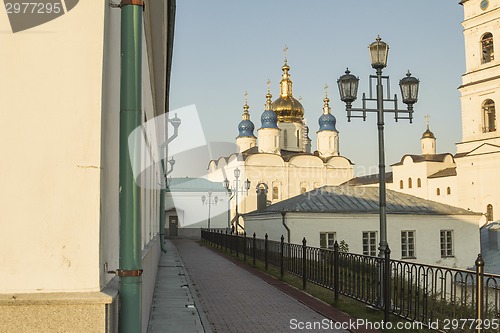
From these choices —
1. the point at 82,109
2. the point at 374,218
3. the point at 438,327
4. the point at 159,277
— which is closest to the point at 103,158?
the point at 82,109

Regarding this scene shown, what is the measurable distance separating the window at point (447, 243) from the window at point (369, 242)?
12.0 ft

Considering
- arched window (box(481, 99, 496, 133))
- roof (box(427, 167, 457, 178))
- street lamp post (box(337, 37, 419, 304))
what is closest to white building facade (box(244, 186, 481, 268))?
street lamp post (box(337, 37, 419, 304))

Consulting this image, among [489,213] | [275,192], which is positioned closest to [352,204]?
[489,213]

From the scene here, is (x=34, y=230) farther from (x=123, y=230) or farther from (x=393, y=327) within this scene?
(x=393, y=327)

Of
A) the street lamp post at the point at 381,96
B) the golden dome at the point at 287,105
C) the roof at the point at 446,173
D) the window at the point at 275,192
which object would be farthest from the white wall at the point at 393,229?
the golden dome at the point at 287,105

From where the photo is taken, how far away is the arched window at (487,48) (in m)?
44.3

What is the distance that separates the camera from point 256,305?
9.62m

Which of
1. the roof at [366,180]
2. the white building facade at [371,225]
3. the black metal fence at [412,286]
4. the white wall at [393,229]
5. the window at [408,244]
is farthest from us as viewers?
the roof at [366,180]

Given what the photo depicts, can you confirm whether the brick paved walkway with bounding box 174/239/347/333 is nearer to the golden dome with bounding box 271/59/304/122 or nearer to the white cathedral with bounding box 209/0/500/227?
the white cathedral with bounding box 209/0/500/227

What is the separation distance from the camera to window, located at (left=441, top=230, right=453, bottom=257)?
25.6 m

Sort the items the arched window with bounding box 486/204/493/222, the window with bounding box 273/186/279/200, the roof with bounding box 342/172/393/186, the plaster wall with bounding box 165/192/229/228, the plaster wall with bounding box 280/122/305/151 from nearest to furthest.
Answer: the arched window with bounding box 486/204/493/222 < the plaster wall with bounding box 165/192/229/228 < the window with bounding box 273/186/279/200 < the plaster wall with bounding box 280/122/305/151 < the roof with bounding box 342/172/393/186

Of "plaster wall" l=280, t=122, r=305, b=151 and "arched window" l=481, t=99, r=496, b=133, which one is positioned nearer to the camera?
"arched window" l=481, t=99, r=496, b=133

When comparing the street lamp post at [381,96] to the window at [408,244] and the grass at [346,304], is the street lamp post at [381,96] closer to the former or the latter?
the grass at [346,304]

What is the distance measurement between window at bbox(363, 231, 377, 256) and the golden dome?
135ft
